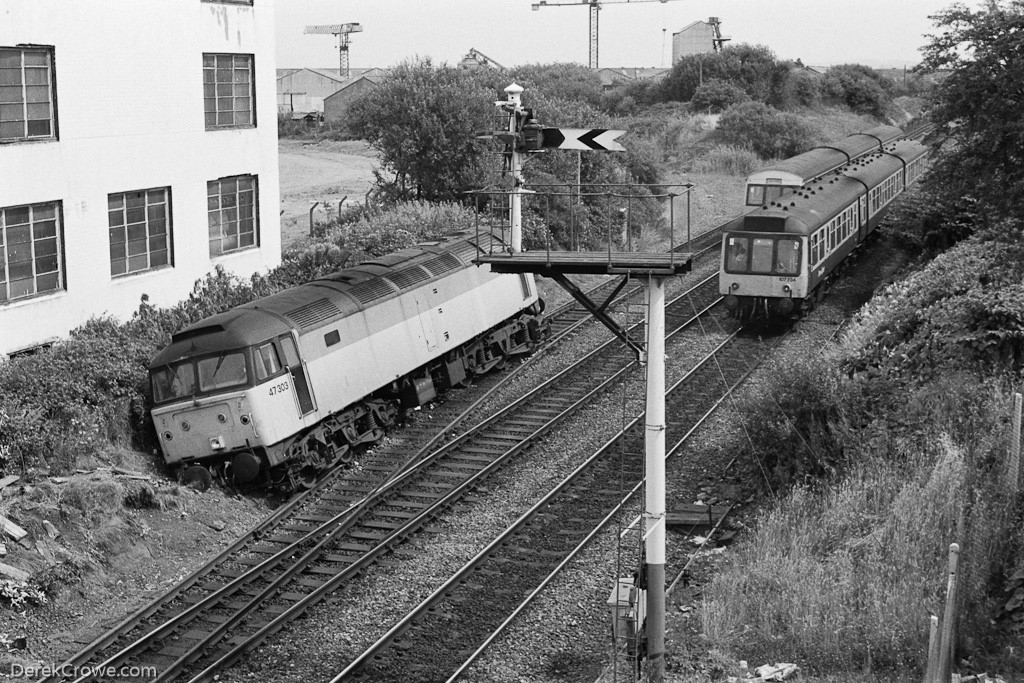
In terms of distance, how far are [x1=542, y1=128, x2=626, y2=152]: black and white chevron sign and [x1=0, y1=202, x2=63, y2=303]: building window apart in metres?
10.1

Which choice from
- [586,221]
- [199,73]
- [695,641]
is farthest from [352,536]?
[586,221]

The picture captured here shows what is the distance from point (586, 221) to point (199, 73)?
14.5m

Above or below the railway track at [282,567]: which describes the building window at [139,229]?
above

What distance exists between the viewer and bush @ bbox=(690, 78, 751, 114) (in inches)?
2805

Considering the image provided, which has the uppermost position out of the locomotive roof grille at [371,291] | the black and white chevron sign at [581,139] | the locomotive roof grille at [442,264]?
the black and white chevron sign at [581,139]

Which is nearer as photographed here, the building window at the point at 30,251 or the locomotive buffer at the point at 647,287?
the locomotive buffer at the point at 647,287

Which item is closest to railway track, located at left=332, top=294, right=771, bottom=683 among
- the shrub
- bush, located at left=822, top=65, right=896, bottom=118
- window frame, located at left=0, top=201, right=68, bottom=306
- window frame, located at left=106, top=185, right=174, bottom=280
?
window frame, located at left=0, top=201, right=68, bottom=306

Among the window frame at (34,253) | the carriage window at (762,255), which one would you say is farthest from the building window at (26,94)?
the carriage window at (762,255)

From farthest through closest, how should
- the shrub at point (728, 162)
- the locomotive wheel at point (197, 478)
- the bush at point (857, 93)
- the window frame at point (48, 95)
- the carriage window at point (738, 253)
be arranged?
the bush at point (857, 93)
the shrub at point (728, 162)
the carriage window at point (738, 253)
the window frame at point (48, 95)
the locomotive wheel at point (197, 478)

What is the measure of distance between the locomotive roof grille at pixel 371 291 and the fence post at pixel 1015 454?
9857 millimetres

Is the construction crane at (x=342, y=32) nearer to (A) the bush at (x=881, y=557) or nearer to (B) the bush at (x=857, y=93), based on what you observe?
(B) the bush at (x=857, y=93)

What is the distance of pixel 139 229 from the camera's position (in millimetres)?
20484

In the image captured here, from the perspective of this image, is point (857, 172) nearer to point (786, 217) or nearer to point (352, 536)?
point (786, 217)

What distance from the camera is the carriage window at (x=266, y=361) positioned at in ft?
51.4
